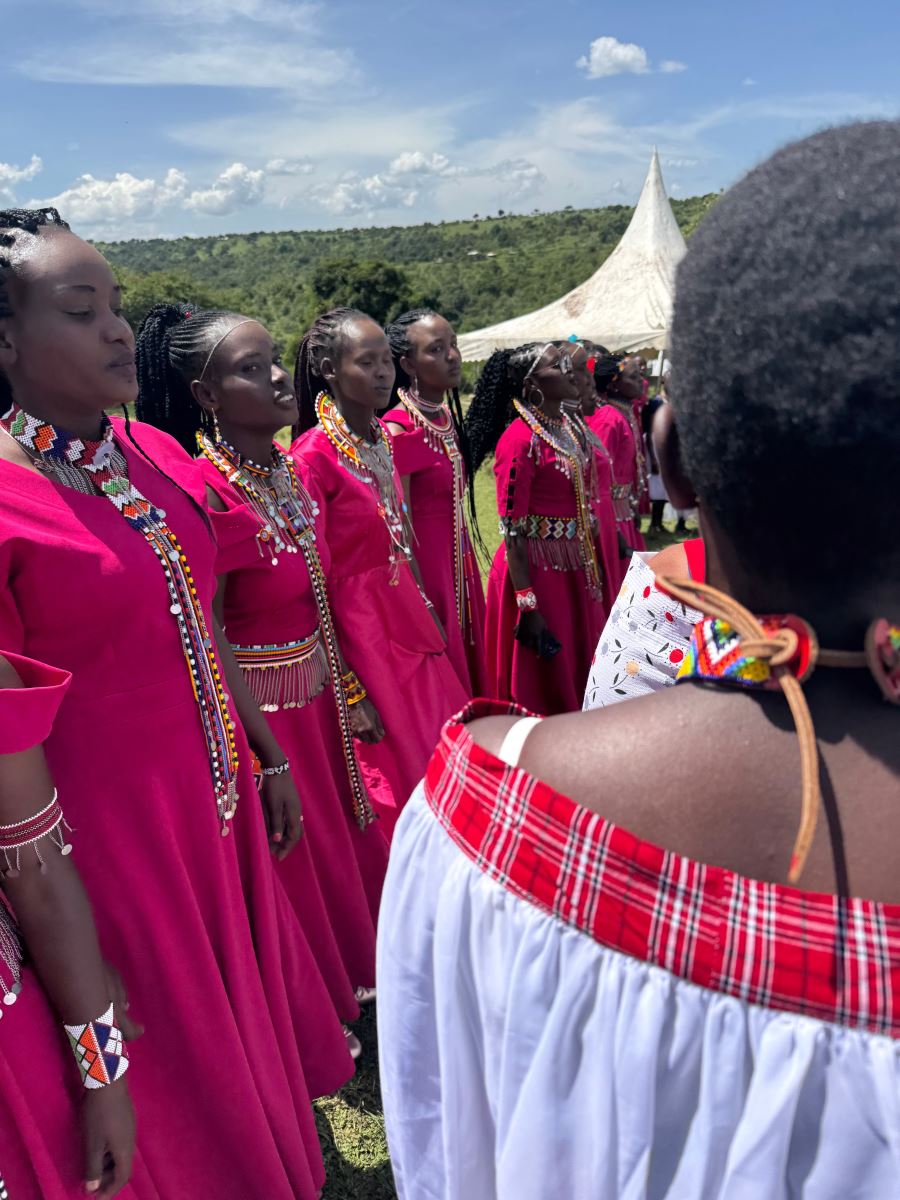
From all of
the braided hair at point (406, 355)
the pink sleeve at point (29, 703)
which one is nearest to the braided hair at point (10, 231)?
the pink sleeve at point (29, 703)

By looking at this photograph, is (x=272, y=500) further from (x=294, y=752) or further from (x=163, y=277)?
(x=163, y=277)

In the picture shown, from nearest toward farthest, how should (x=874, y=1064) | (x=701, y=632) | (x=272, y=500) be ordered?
(x=874, y=1064) → (x=701, y=632) → (x=272, y=500)

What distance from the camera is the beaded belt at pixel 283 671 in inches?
110

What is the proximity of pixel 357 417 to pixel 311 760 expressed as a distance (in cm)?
151

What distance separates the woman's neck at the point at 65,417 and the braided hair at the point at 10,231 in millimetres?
66

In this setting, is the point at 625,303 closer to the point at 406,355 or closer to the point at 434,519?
the point at 406,355

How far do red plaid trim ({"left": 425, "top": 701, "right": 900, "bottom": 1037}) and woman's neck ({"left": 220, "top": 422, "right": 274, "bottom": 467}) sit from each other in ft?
6.91

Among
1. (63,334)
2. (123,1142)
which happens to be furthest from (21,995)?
(63,334)

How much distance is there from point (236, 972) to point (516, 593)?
2.99 metres

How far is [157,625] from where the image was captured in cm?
184

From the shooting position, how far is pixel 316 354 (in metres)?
3.89

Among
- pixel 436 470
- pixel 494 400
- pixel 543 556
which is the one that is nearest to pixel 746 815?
pixel 436 470

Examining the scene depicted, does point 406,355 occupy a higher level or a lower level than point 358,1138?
higher

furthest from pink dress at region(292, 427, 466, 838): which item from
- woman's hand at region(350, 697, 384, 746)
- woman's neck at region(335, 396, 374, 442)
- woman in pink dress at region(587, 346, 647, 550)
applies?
woman in pink dress at region(587, 346, 647, 550)
